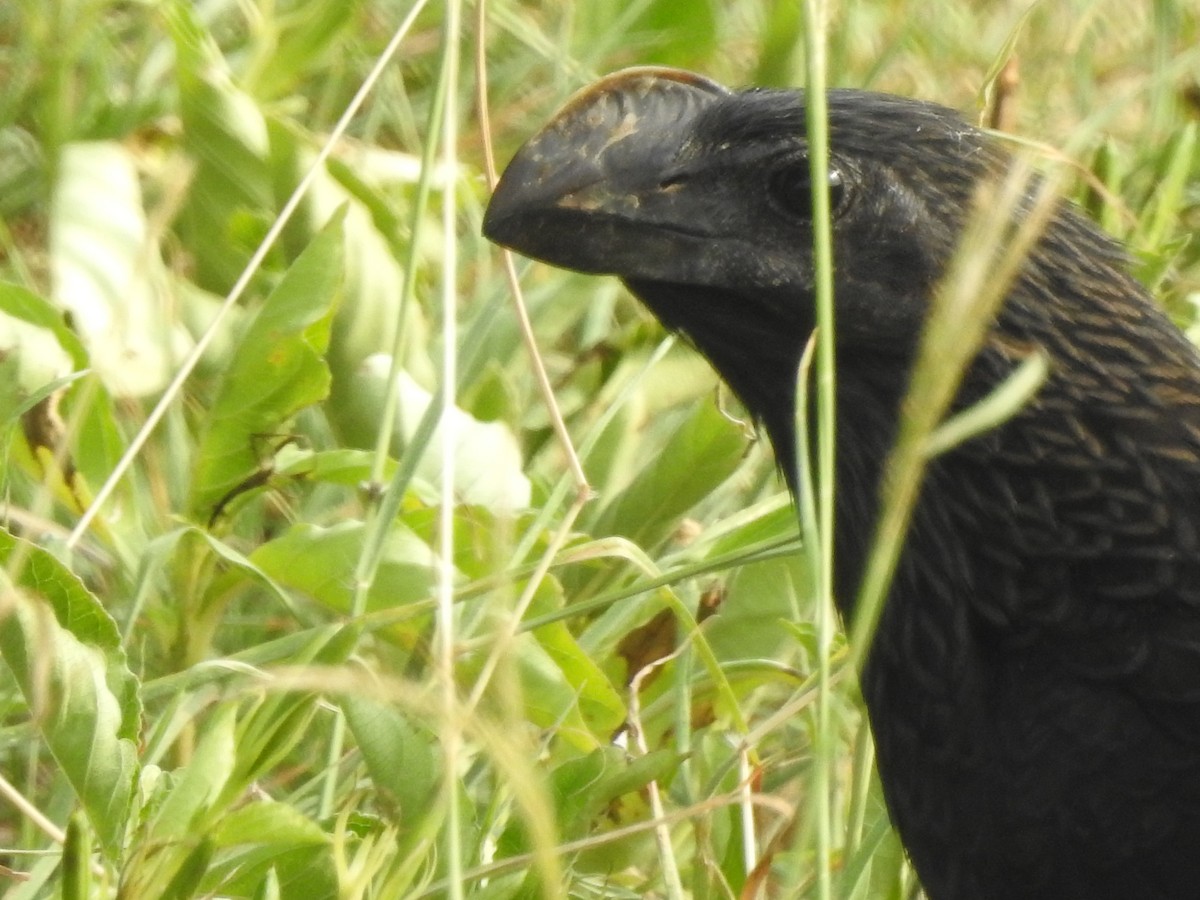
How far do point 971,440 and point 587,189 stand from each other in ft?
1.54

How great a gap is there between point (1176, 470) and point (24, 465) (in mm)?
1475

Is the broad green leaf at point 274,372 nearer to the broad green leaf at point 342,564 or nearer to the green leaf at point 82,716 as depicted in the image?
the broad green leaf at point 342,564

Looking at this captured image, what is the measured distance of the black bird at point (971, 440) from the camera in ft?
7.33

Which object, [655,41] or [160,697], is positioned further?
[655,41]

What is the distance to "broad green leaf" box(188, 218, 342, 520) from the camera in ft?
9.04

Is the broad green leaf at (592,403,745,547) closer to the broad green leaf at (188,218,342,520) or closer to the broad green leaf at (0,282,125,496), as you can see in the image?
the broad green leaf at (188,218,342,520)

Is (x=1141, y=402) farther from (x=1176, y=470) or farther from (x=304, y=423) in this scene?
(x=304, y=423)

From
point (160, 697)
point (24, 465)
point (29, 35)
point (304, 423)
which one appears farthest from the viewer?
point (29, 35)

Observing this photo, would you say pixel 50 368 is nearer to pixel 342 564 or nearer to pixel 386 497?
pixel 342 564

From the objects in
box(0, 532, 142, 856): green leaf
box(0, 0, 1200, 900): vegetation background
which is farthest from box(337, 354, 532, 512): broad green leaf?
box(0, 532, 142, 856): green leaf

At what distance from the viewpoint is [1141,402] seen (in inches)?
92.0

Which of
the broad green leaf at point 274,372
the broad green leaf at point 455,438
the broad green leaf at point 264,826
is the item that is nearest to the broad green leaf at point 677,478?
the broad green leaf at point 455,438

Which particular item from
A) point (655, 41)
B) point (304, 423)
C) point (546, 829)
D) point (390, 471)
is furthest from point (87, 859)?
point (655, 41)

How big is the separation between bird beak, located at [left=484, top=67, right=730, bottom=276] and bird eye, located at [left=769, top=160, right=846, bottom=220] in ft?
0.36
